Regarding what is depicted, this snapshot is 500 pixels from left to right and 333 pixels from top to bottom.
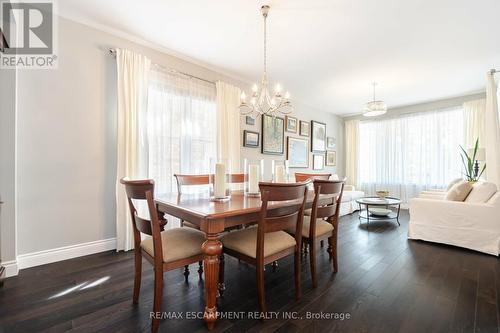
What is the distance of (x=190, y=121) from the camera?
126 inches

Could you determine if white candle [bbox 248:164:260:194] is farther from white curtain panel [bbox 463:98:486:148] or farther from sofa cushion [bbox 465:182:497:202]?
white curtain panel [bbox 463:98:486:148]

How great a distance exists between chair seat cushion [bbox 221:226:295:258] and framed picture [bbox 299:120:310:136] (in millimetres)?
3872

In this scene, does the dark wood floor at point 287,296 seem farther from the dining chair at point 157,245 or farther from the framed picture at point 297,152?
the framed picture at point 297,152

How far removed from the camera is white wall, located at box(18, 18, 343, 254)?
2.15 m

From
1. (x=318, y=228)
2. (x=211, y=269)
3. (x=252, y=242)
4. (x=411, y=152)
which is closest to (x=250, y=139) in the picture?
(x=318, y=228)

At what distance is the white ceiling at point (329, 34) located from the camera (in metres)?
2.15

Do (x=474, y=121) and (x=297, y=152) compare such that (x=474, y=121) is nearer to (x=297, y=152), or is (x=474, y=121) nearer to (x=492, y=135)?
(x=492, y=135)

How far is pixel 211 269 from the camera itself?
4.50 feet

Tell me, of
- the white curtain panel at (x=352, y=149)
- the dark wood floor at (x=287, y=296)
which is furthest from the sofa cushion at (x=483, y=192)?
the white curtain panel at (x=352, y=149)

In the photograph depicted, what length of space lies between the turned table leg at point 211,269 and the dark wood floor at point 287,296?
102 millimetres

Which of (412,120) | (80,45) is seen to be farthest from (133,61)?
(412,120)

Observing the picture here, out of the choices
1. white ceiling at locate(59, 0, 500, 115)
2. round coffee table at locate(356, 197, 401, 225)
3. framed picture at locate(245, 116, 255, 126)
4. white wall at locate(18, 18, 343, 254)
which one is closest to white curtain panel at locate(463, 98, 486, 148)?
white ceiling at locate(59, 0, 500, 115)

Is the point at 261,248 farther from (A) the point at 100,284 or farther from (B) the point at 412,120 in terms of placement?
(B) the point at 412,120

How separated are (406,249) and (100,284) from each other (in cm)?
332
